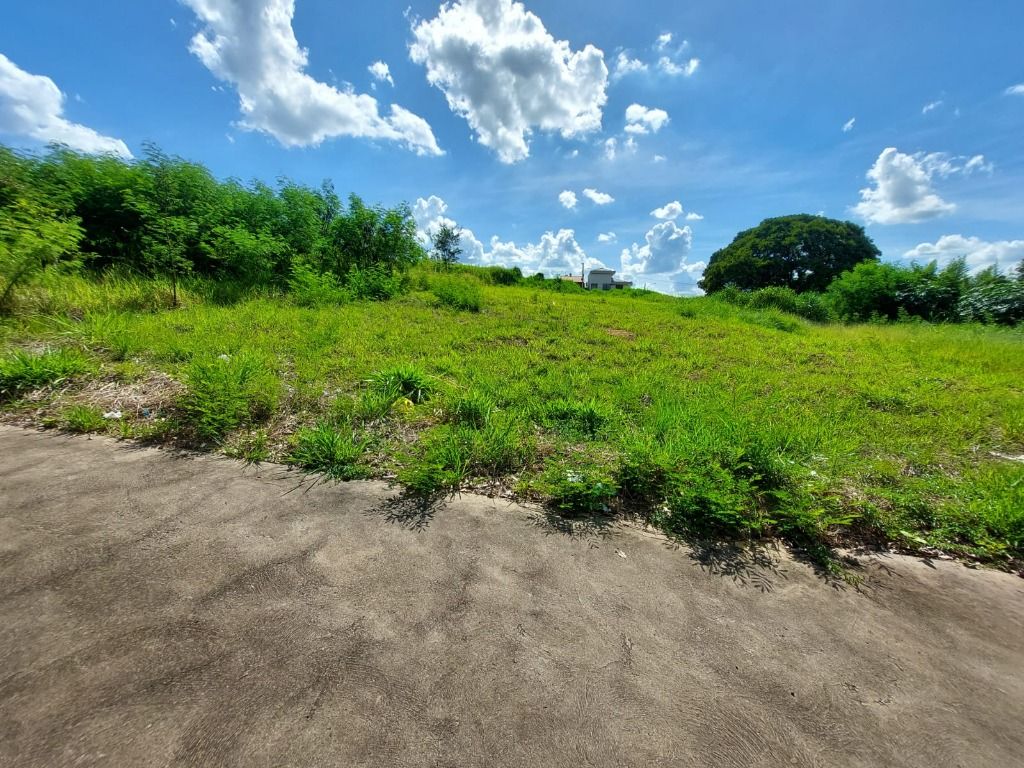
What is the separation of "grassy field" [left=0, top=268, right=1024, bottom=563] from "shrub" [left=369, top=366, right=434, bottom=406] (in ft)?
0.08

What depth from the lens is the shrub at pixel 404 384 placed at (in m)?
3.66

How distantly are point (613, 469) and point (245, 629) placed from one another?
2.19m

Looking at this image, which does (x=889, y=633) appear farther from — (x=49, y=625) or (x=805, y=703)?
(x=49, y=625)

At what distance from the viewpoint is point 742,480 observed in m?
2.35

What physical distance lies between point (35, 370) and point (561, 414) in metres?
4.94

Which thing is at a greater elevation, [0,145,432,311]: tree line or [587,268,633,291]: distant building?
[587,268,633,291]: distant building

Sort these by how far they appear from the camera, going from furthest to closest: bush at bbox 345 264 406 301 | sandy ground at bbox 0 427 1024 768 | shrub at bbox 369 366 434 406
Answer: bush at bbox 345 264 406 301, shrub at bbox 369 366 434 406, sandy ground at bbox 0 427 1024 768

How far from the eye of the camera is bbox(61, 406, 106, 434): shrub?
287cm

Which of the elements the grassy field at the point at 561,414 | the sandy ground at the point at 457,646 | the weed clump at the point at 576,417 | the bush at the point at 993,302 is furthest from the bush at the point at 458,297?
the bush at the point at 993,302

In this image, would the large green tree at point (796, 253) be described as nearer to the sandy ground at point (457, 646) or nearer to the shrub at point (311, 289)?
the shrub at point (311, 289)

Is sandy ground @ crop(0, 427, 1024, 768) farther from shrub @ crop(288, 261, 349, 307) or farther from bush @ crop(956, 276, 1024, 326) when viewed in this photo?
bush @ crop(956, 276, 1024, 326)

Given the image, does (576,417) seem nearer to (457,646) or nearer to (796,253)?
(457,646)

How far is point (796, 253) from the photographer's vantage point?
3112 cm

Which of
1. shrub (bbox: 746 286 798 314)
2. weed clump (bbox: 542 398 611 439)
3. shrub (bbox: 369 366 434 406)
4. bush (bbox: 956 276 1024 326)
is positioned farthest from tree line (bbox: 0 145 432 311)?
bush (bbox: 956 276 1024 326)
